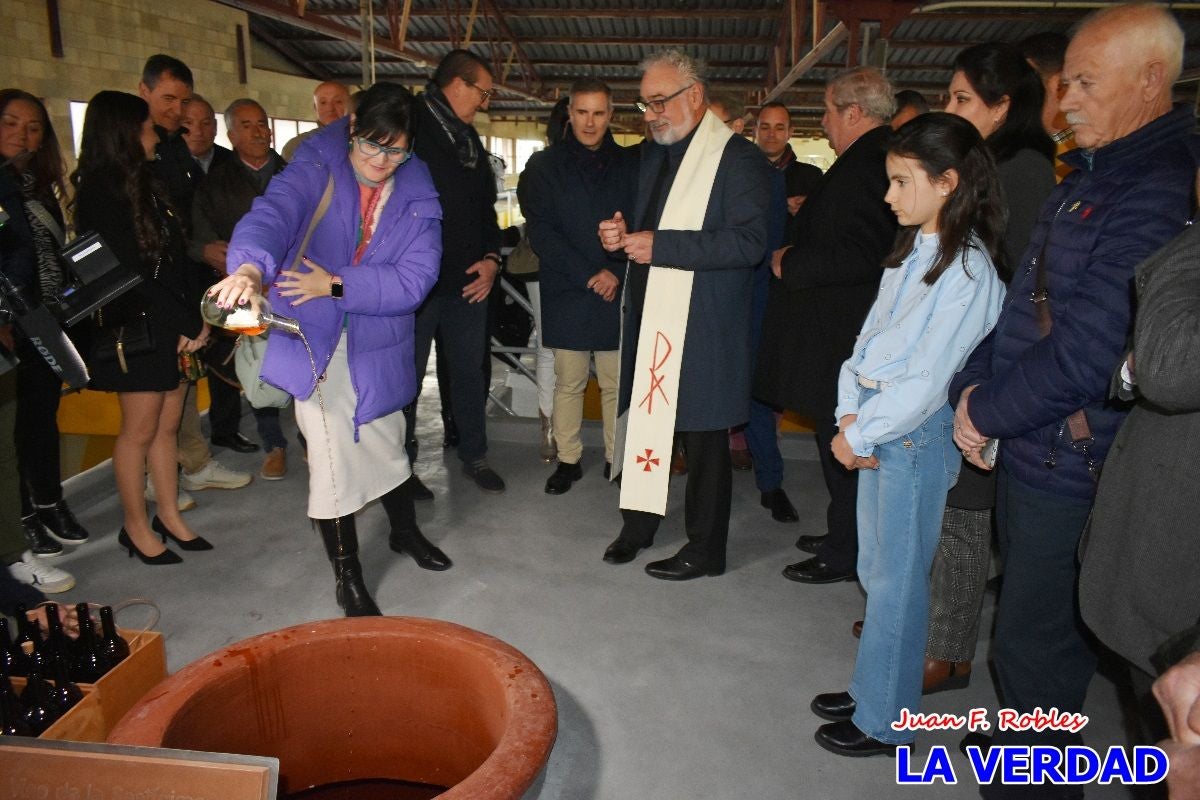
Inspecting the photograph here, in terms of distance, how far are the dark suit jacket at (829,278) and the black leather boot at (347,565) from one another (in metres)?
1.51

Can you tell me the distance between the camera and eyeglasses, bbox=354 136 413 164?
7.79 feet

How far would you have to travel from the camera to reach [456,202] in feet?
11.8

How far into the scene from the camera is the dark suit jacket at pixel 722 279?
8.91 feet

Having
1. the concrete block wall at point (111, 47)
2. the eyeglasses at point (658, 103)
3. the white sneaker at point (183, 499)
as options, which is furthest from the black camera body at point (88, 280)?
the concrete block wall at point (111, 47)

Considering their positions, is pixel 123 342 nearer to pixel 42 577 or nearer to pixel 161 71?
pixel 42 577

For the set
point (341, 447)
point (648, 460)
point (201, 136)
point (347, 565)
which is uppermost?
point (201, 136)

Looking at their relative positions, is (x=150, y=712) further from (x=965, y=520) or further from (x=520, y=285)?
(x=520, y=285)

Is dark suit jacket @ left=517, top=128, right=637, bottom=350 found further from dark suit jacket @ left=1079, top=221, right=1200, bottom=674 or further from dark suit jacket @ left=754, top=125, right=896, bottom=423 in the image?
dark suit jacket @ left=1079, top=221, right=1200, bottom=674

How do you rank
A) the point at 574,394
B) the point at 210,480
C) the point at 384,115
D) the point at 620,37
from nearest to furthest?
the point at 384,115
the point at 210,480
the point at 574,394
the point at 620,37

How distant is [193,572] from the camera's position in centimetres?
307

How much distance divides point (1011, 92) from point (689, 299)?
110 centimetres

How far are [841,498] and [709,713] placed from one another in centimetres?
97

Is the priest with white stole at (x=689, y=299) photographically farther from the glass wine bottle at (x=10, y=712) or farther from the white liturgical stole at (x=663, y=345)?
the glass wine bottle at (x=10, y=712)

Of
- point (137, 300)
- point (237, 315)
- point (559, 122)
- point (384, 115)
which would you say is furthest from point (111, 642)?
point (559, 122)
